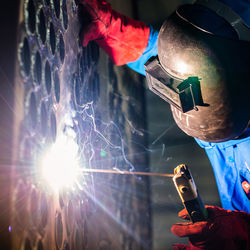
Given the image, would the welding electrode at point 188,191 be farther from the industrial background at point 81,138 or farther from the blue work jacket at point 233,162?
the industrial background at point 81,138

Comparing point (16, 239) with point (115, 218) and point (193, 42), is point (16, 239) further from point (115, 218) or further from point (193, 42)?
point (115, 218)

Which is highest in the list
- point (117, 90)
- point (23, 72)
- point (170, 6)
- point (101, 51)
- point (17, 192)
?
point (170, 6)

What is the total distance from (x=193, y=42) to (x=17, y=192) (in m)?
0.92

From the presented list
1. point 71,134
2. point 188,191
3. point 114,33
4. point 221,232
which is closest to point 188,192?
point 188,191

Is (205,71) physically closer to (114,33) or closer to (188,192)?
(188,192)

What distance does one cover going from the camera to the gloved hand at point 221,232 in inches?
50.1

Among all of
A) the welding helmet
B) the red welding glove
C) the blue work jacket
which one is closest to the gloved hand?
the blue work jacket

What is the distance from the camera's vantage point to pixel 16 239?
0.54m

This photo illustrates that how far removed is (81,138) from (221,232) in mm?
1042

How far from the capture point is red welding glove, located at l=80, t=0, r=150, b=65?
1.30m

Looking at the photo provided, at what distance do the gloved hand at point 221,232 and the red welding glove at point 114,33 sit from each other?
1.28 m

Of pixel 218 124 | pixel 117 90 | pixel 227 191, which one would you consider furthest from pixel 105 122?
pixel 227 191

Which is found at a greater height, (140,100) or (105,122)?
(140,100)

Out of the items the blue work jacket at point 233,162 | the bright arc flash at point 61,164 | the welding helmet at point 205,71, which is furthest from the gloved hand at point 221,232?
the bright arc flash at point 61,164
